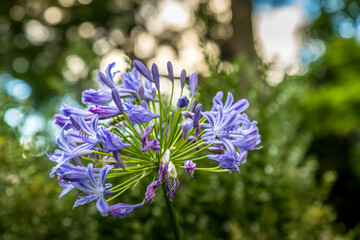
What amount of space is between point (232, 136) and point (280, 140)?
8.01ft

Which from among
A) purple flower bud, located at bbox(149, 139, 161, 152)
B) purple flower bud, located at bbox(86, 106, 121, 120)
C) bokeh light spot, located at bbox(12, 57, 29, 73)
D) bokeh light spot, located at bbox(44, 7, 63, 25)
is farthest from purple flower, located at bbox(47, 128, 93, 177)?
bokeh light spot, located at bbox(12, 57, 29, 73)

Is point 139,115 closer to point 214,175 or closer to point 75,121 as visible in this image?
point 75,121

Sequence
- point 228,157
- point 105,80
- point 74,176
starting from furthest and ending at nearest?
point 105,80 < point 228,157 < point 74,176

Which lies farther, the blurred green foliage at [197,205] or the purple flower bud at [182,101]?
the blurred green foliage at [197,205]

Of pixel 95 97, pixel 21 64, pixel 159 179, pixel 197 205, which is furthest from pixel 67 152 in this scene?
pixel 21 64

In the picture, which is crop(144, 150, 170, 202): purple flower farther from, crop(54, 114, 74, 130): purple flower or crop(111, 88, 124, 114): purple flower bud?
crop(54, 114, 74, 130): purple flower

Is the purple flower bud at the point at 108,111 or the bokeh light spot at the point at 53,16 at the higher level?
the bokeh light spot at the point at 53,16

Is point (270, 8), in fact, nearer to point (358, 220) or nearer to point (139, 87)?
point (358, 220)

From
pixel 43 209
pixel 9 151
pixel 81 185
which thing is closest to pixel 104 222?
pixel 43 209

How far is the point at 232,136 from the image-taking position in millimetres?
1574

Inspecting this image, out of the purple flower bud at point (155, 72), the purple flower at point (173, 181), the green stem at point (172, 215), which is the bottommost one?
the green stem at point (172, 215)

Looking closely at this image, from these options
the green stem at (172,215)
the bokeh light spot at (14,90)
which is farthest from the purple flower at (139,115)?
the bokeh light spot at (14,90)

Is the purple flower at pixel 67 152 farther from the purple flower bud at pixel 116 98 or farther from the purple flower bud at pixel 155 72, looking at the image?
the purple flower bud at pixel 155 72

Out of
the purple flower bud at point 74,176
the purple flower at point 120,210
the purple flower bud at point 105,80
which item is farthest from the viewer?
the purple flower bud at point 105,80
